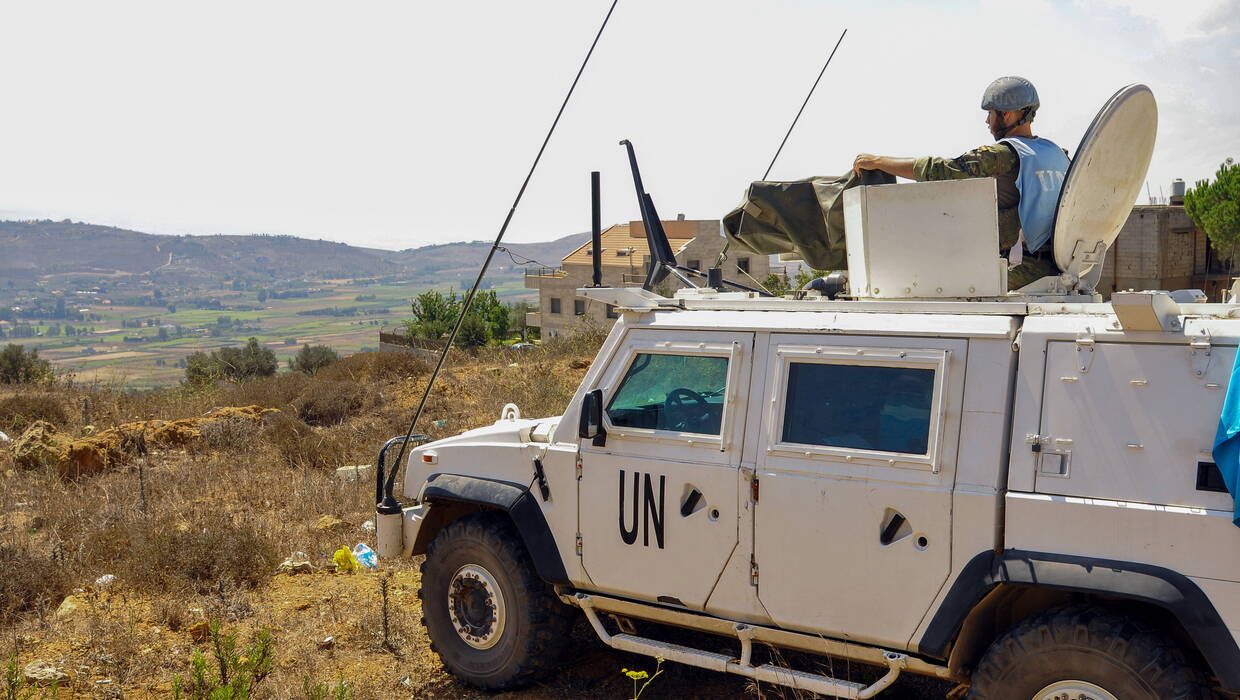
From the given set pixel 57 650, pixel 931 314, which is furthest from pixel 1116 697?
pixel 57 650

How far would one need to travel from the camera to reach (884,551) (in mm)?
3982

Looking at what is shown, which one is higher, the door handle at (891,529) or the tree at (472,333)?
the door handle at (891,529)

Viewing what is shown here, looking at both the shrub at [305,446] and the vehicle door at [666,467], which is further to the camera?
the shrub at [305,446]

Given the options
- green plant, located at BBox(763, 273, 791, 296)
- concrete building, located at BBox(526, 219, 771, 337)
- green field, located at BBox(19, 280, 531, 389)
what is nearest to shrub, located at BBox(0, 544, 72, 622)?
green plant, located at BBox(763, 273, 791, 296)

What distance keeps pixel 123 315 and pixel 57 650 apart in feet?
483

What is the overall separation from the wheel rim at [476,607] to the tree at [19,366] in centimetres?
1642

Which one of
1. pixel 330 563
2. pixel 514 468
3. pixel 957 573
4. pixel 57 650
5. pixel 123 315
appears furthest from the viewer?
pixel 123 315

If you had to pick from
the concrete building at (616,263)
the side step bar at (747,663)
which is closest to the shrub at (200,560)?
the side step bar at (747,663)

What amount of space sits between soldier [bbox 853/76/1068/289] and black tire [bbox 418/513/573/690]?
8.68 ft

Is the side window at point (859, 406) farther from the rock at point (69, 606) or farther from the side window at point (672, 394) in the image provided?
the rock at point (69, 606)

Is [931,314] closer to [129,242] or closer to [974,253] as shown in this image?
[974,253]

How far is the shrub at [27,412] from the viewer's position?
45.3 feet

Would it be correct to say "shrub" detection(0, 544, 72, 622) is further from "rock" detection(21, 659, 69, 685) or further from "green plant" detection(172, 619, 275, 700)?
"green plant" detection(172, 619, 275, 700)

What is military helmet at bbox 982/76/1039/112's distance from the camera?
198 inches
